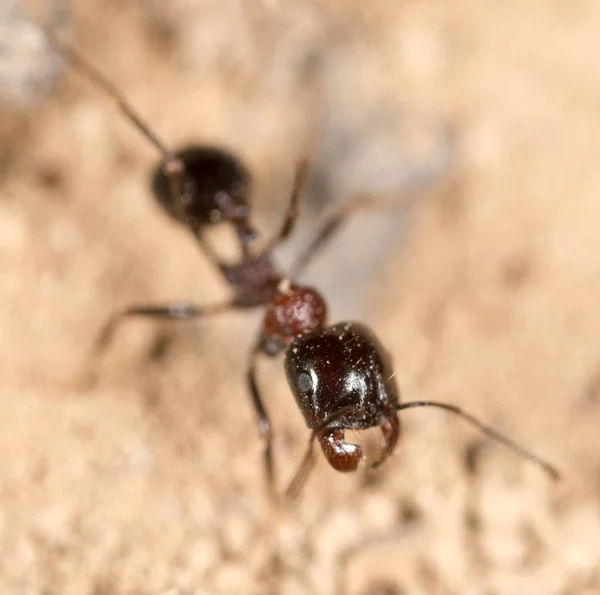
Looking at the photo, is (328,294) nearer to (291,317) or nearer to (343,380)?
(291,317)

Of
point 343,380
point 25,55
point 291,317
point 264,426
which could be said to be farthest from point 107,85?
point 343,380

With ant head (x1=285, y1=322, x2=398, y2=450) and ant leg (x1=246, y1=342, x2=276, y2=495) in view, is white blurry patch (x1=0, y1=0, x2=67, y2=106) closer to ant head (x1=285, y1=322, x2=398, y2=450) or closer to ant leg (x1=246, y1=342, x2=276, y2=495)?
ant leg (x1=246, y1=342, x2=276, y2=495)

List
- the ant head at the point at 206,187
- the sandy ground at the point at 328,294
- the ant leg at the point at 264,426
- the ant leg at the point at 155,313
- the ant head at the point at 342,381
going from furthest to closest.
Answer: the ant head at the point at 206,187 → the ant leg at the point at 155,313 → the ant leg at the point at 264,426 → the sandy ground at the point at 328,294 → the ant head at the point at 342,381

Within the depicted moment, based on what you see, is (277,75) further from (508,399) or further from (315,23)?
(508,399)

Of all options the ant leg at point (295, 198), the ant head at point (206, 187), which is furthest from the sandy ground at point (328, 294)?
the ant leg at point (295, 198)

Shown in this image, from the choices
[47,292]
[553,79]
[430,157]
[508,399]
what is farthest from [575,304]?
[47,292]

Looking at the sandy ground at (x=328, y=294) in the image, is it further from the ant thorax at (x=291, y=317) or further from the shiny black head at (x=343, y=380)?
the shiny black head at (x=343, y=380)

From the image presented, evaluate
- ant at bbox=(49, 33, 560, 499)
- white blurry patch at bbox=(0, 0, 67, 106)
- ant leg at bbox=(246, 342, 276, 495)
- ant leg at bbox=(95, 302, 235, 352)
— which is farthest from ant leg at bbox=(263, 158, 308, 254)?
white blurry patch at bbox=(0, 0, 67, 106)
